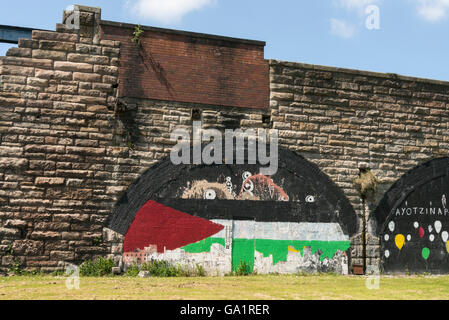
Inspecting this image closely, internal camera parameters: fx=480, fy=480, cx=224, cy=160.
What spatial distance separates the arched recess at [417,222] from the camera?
39.0ft

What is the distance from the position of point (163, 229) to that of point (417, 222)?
6476mm

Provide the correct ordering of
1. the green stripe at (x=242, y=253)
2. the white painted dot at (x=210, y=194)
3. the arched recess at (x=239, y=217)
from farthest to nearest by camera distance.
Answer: the white painted dot at (x=210, y=194)
the green stripe at (x=242, y=253)
the arched recess at (x=239, y=217)

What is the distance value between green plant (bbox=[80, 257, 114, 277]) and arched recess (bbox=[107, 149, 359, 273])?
0.42 m

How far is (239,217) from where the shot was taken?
10977 mm

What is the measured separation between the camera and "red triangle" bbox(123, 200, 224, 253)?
34.0 feet

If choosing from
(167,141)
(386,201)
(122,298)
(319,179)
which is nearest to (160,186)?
(167,141)

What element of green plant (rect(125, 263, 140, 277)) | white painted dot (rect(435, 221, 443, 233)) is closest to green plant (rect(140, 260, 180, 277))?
green plant (rect(125, 263, 140, 277))

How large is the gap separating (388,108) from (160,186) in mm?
6278

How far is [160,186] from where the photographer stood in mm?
10664

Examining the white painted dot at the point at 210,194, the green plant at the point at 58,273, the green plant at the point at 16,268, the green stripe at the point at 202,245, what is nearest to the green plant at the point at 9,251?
the green plant at the point at 16,268

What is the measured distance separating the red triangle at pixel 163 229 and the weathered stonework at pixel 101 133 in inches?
15.1

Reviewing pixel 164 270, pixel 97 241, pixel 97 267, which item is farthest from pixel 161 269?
pixel 97 241

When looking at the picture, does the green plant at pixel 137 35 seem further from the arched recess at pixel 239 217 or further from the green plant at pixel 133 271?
the green plant at pixel 133 271

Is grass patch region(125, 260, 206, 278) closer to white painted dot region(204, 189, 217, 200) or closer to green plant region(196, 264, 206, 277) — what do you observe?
green plant region(196, 264, 206, 277)
